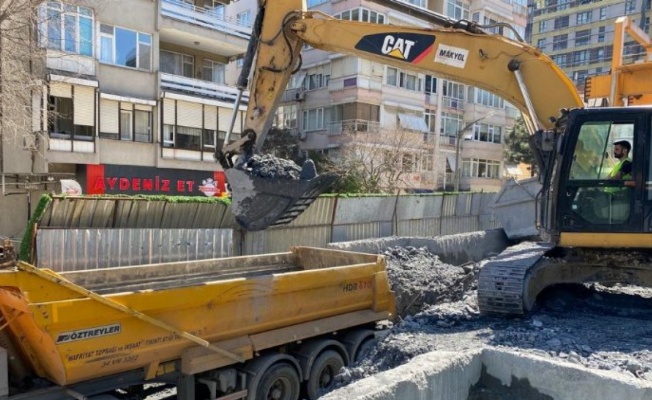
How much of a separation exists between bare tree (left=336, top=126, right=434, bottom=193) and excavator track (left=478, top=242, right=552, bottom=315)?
15.2 m

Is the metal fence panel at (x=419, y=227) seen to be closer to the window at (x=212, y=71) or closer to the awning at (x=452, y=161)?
the window at (x=212, y=71)

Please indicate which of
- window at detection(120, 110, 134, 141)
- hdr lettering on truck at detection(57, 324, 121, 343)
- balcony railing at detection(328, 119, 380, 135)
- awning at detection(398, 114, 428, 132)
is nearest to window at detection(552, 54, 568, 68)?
awning at detection(398, 114, 428, 132)

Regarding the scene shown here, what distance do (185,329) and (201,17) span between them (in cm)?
1932

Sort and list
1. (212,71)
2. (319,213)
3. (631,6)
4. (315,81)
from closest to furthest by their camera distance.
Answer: (319,213), (212,71), (315,81), (631,6)

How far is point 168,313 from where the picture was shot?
4871 mm

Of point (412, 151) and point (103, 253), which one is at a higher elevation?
point (412, 151)

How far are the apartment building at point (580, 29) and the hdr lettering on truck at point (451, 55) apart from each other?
58.0 m

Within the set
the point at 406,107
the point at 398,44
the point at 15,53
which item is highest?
the point at 406,107

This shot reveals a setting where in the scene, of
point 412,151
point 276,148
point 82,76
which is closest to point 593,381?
point 82,76

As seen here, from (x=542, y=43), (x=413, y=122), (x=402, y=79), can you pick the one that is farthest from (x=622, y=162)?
(x=542, y=43)

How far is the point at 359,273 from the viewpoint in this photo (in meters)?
6.61

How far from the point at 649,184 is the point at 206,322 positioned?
16.1 ft

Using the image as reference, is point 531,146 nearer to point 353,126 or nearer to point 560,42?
point 353,126

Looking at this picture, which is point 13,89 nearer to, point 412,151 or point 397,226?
point 397,226
